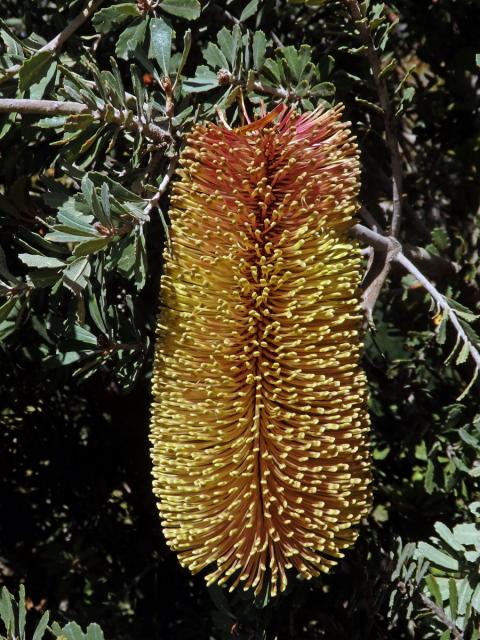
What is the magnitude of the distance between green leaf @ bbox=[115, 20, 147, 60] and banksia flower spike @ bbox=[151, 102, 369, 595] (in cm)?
17

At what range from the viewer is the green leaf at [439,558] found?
41.7 inches

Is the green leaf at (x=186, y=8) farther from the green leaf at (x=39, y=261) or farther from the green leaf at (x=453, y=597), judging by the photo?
the green leaf at (x=453, y=597)

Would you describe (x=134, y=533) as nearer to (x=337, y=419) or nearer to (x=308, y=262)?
(x=337, y=419)

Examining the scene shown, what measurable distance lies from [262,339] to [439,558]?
45 centimetres

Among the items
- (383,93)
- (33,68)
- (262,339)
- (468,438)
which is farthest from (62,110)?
(468,438)

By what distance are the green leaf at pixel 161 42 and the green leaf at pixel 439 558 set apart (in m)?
0.72

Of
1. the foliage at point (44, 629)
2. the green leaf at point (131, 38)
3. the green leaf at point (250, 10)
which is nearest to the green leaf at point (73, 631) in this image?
the foliage at point (44, 629)

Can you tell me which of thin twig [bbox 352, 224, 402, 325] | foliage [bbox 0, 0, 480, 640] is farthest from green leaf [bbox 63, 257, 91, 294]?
thin twig [bbox 352, 224, 402, 325]

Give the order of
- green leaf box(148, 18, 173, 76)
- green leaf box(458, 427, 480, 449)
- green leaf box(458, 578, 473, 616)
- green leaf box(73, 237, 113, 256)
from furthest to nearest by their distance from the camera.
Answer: green leaf box(458, 427, 480, 449)
green leaf box(458, 578, 473, 616)
green leaf box(148, 18, 173, 76)
green leaf box(73, 237, 113, 256)

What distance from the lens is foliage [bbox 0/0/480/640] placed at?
3.08 feet

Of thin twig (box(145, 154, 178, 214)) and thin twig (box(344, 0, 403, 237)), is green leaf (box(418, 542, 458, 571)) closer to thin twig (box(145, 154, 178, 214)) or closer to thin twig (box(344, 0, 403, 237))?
thin twig (box(344, 0, 403, 237))

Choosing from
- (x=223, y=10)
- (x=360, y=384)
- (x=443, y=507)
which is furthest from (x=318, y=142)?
(x=443, y=507)

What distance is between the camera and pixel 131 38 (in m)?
0.95

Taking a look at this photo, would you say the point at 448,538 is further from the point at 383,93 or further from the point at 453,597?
the point at 383,93
